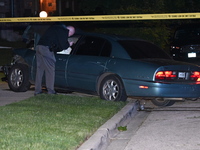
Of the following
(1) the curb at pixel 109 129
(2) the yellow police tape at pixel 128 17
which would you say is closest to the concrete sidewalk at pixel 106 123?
(1) the curb at pixel 109 129

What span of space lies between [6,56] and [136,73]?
13.0 m

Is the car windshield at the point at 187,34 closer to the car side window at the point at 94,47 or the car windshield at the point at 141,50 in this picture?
the car windshield at the point at 141,50

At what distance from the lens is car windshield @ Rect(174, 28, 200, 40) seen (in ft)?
61.4

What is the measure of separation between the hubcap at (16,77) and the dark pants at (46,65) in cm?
93

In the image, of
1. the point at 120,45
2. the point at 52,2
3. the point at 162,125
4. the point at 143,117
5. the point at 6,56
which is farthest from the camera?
the point at 52,2

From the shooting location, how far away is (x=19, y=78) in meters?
12.7

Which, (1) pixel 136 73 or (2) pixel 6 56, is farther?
(2) pixel 6 56

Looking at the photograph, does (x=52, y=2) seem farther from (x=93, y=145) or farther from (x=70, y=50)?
(x=93, y=145)

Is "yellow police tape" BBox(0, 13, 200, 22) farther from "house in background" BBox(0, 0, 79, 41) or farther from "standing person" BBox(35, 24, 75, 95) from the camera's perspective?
"house in background" BBox(0, 0, 79, 41)

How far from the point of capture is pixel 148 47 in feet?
39.1

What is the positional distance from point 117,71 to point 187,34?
336 inches

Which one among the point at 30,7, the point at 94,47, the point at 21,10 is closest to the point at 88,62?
the point at 94,47

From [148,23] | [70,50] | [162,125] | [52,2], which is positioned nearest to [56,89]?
[70,50]

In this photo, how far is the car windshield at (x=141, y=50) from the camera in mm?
11289
